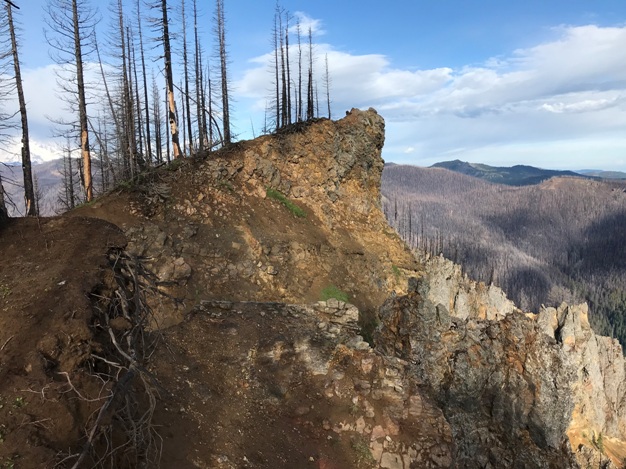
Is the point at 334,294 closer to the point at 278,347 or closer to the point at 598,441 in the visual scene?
the point at 278,347

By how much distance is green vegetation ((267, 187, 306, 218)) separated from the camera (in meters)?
22.9

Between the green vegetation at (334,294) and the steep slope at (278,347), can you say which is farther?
the green vegetation at (334,294)

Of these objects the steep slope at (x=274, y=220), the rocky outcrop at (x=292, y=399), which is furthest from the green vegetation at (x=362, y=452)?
the steep slope at (x=274, y=220)

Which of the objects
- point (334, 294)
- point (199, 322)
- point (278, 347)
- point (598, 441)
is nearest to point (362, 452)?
point (278, 347)

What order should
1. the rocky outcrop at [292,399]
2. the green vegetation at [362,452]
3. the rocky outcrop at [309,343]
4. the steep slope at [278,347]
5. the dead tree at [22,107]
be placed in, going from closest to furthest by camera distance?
the steep slope at [278,347] < the rocky outcrop at [292,399] < the green vegetation at [362,452] < the rocky outcrop at [309,343] < the dead tree at [22,107]

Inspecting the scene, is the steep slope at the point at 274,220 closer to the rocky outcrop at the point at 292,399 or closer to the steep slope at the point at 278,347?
the steep slope at the point at 278,347

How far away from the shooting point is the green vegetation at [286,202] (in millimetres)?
22945

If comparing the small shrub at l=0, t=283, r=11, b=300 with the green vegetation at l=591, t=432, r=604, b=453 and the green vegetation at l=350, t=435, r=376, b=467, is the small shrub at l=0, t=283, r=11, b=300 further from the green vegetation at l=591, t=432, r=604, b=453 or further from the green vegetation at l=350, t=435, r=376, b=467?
the green vegetation at l=591, t=432, r=604, b=453

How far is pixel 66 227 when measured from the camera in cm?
704

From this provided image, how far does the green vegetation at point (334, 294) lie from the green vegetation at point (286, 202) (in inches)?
207

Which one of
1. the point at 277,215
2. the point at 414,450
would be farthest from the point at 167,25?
the point at 414,450

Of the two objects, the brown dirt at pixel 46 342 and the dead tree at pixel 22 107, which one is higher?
the dead tree at pixel 22 107

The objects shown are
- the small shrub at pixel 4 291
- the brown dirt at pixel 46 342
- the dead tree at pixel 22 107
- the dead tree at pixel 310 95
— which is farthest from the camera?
the dead tree at pixel 310 95

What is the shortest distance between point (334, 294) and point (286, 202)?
266 inches
